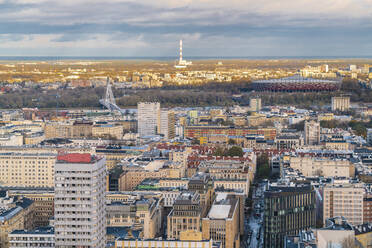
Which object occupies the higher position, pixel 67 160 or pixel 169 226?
pixel 67 160

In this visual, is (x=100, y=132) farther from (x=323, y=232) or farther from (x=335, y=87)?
(x=335, y=87)

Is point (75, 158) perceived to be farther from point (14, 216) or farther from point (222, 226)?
point (14, 216)

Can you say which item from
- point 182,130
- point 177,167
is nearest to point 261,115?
point 182,130

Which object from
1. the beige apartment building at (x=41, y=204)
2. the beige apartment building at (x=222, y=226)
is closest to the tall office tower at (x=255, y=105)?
the beige apartment building at (x=41, y=204)

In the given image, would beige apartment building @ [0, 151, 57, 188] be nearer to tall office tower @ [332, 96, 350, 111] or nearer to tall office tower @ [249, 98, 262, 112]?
tall office tower @ [249, 98, 262, 112]

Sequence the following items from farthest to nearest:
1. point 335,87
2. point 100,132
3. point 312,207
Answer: point 335,87
point 100,132
point 312,207
